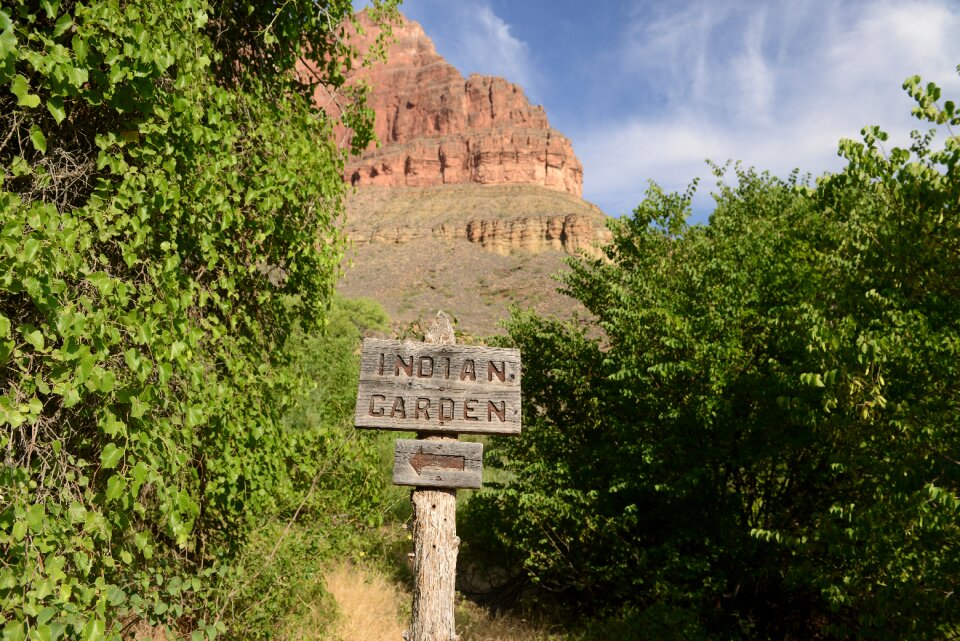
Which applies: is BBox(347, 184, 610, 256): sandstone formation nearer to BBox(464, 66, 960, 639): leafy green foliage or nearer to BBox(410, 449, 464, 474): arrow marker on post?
BBox(464, 66, 960, 639): leafy green foliage

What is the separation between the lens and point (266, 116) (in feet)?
14.4

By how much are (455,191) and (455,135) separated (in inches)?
854

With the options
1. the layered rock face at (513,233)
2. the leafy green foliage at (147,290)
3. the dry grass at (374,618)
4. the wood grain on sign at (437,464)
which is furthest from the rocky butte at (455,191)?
the wood grain on sign at (437,464)

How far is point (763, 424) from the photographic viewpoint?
6.49 m

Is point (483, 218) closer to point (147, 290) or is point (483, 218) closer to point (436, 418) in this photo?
point (436, 418)

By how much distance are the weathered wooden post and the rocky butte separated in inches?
1739

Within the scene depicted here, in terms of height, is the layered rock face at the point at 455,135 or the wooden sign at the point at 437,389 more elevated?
the layered rock face at the point at 455,135

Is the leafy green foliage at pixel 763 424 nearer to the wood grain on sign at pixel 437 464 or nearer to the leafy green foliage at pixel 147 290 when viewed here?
the wood grain on sign at pixel 437 464

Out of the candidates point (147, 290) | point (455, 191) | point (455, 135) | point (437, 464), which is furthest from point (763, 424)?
point (455, 135)

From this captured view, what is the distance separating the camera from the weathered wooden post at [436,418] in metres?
3.38

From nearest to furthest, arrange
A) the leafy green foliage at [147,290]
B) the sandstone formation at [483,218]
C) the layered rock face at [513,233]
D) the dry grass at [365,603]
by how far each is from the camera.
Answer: the leafy green foliage at [147,290], the dry grass at [365,603], the layered rock face at [513,233], the sandstone formation at [483,218]

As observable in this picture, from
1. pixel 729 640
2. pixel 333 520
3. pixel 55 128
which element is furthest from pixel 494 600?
pixel 55 128

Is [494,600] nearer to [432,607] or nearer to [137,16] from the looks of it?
[432,607]

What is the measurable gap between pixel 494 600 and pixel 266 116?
817 cm
